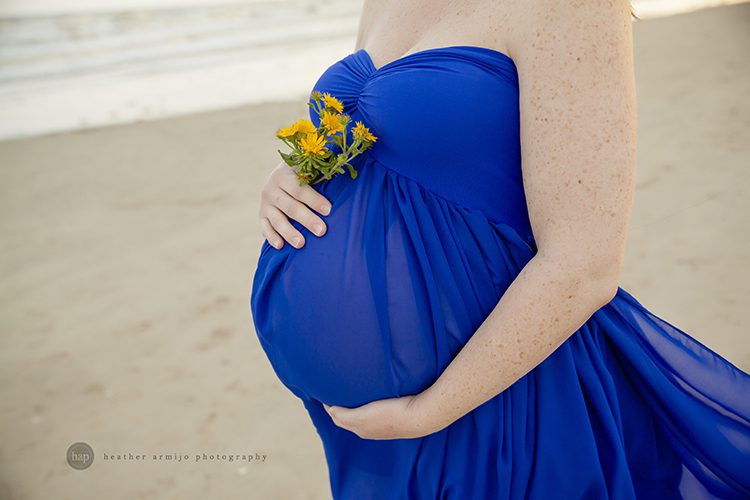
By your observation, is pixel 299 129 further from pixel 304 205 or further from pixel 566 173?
pixel 566 173

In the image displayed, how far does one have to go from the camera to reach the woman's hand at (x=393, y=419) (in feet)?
4.09

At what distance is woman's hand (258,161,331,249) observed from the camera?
1.38 meters


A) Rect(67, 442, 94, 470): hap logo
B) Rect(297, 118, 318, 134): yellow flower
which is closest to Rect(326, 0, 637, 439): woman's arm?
Rect(297, 118, 318, 134): yellow flower

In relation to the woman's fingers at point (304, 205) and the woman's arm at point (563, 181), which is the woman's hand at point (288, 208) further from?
the woman's arm at point (563, 181)

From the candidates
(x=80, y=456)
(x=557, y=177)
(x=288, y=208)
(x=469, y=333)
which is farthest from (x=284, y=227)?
(x=80, y=456)

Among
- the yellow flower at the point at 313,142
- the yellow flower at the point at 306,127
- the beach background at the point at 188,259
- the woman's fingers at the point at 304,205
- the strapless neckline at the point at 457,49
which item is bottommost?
the beach background at the point at 188,259

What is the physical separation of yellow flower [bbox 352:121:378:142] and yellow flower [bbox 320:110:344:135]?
29 mm

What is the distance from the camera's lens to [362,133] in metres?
1.25

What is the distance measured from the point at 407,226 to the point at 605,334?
43cm

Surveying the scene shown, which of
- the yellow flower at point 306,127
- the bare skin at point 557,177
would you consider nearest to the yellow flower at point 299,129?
the yellow flower at point 306,127

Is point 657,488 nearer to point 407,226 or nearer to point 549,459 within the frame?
point 549,459

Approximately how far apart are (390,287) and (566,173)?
1.18 ft

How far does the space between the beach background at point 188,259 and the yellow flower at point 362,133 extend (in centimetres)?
152

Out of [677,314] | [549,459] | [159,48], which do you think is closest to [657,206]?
[677,314]
